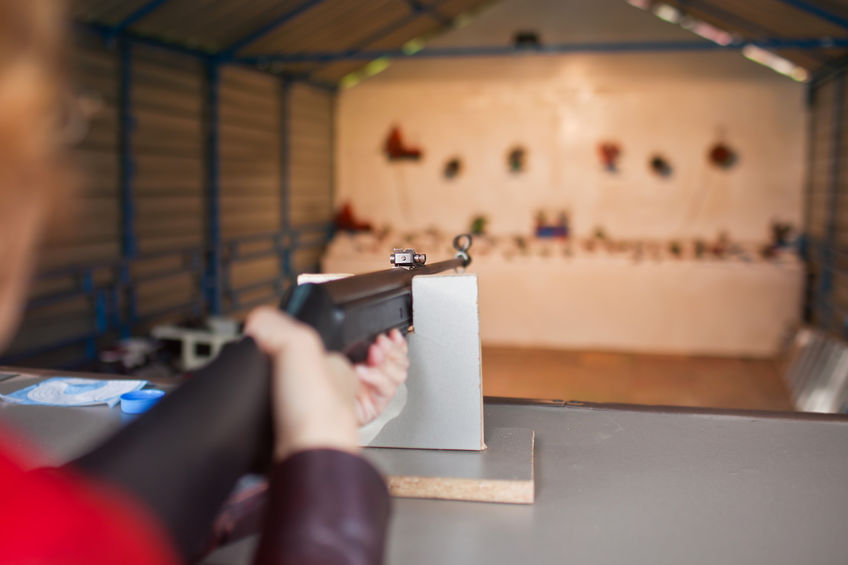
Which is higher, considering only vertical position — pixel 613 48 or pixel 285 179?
pixel 613 48

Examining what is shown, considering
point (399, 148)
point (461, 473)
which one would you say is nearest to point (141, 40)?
point (399, 148)

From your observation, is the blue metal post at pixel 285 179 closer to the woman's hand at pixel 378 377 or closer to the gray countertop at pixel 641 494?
the gray countertop at pixel 641 494

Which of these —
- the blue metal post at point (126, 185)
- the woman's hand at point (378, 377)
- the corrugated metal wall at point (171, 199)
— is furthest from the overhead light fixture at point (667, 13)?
the woman's hand at point (378, 377)

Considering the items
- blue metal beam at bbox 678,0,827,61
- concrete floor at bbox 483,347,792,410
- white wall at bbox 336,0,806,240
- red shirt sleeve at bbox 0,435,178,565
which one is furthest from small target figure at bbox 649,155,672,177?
red shirt sleeve at bbox 0,435,178,565

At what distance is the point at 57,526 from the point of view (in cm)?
46

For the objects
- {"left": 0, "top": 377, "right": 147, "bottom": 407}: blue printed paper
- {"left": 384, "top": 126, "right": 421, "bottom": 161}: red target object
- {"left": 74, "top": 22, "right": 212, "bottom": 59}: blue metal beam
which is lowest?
{"left": 0, "top": 377, "right": 147, "bottom": 407}: blue printed paper

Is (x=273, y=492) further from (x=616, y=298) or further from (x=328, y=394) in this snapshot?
(x=616, y=298)

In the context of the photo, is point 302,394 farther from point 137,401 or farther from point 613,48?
point 613,48

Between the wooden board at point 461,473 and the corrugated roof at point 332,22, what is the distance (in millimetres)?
4562

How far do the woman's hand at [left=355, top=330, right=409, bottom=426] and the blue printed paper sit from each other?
763 mm

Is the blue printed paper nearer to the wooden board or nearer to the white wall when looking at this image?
the wooden board

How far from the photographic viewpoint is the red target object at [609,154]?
881cm

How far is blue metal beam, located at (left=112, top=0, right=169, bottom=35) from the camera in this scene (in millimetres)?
5180

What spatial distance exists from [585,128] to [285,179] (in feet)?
11.7
